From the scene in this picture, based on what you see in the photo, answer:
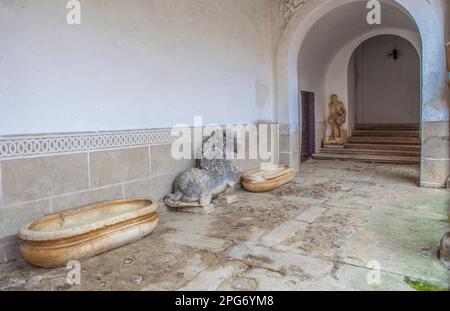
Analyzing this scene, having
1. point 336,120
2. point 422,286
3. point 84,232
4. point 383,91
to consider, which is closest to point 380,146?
point 336,120

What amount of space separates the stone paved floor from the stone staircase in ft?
10.4

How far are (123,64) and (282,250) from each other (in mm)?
2327

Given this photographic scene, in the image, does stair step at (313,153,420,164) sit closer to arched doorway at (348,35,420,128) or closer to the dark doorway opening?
the dark doorway opening

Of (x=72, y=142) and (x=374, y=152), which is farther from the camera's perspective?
(x=374, y=152)

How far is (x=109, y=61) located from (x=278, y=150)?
3.71 m

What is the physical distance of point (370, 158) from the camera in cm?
727

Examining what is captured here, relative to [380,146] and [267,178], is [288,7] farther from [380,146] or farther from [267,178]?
[380,146]

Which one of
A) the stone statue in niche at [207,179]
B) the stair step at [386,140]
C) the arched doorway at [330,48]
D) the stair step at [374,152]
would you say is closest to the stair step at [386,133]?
the stair step at [386,140]

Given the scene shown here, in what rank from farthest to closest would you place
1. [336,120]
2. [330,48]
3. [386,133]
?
[386,133]
[336,120]
[330,48]

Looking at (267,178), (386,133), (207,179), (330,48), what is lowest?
(267,178)

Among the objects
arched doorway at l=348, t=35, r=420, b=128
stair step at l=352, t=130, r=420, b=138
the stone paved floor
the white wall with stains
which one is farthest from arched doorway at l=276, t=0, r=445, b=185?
the stone paved floor

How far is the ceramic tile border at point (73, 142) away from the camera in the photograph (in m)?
2.52

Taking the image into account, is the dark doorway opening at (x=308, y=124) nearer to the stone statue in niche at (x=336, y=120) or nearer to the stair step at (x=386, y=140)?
the stone statue in niche at (x=336, y=120)

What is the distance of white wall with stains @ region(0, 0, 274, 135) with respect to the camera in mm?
2570
